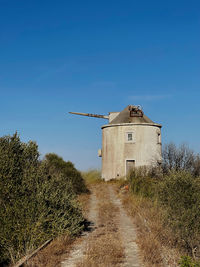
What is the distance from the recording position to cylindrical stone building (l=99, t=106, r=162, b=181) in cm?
3155

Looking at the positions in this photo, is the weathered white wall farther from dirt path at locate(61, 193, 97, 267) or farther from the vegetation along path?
dirt path at locate(61, 193, 97, 267)

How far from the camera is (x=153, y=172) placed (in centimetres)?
2531

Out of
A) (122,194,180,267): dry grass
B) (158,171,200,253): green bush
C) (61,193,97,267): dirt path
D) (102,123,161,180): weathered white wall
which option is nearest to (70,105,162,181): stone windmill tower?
(102,123,161,180): weathered white wall

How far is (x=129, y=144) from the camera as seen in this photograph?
1256 inches

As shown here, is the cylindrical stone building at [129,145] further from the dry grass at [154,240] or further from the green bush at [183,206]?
the green bush at [183,206]

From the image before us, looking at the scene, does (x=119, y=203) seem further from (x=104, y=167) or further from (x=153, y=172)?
(x=104, y=167)

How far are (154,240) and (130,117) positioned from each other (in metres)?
24.0

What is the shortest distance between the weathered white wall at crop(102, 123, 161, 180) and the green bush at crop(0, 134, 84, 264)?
19313 millimetres

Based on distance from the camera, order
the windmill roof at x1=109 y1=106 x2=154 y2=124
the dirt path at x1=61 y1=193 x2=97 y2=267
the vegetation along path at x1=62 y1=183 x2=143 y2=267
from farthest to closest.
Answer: the windmill roof at x1=109 y1=106 x2=154 y2=124
the dirt path at x1=61 y1=193 x2=97 y2=267
the vegetation along path at x1=62 y1=183 x2=143 y2=267

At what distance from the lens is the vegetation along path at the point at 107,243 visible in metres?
8.56

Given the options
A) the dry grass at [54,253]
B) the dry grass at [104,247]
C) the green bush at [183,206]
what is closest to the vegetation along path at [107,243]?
the dry grass at [104,247]

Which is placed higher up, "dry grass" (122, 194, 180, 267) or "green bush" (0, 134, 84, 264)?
"green bush" (0, 134, 84, 264)

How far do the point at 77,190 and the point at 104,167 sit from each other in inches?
374

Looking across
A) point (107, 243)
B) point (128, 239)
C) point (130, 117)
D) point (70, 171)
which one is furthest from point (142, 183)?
point (130, 117)
